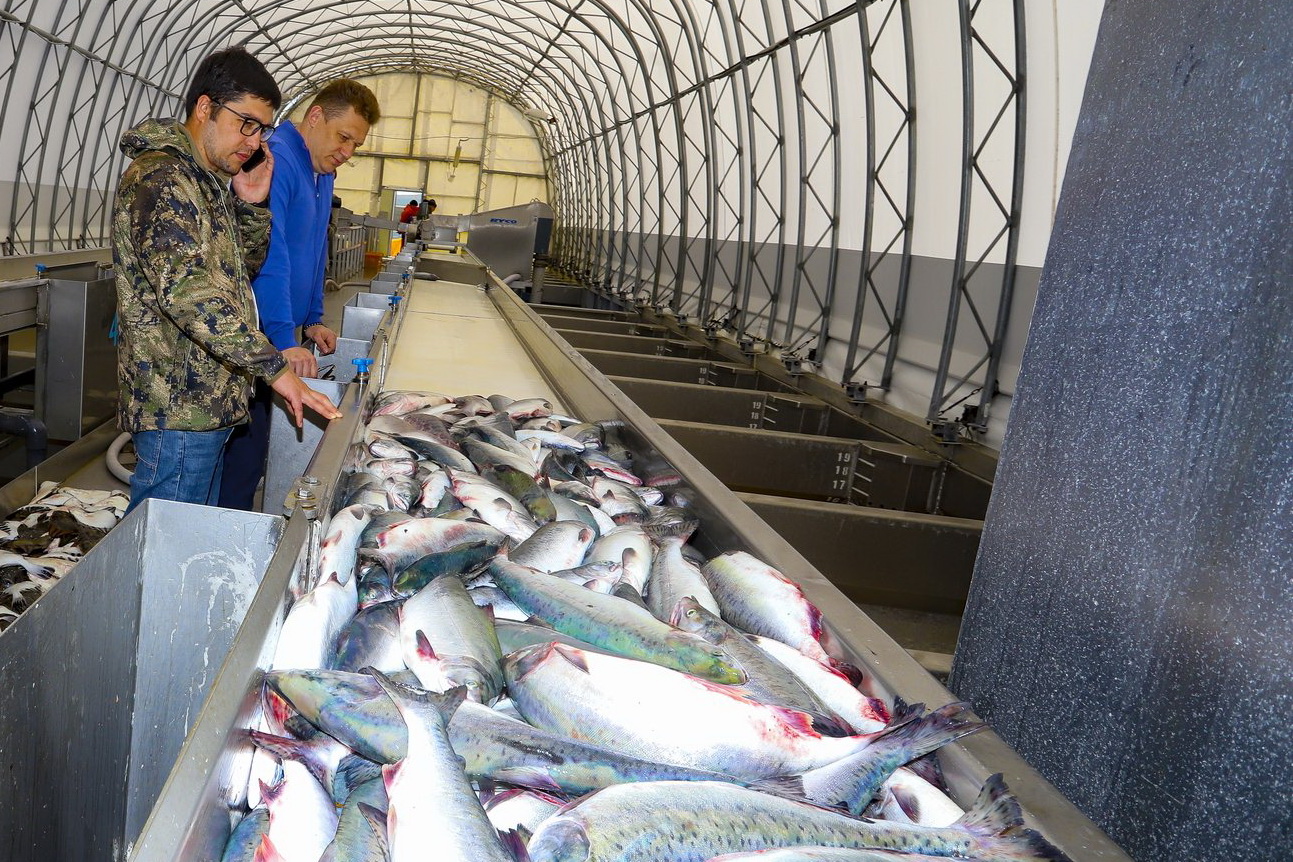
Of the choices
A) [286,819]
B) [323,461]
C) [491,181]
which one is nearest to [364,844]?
[286,819]

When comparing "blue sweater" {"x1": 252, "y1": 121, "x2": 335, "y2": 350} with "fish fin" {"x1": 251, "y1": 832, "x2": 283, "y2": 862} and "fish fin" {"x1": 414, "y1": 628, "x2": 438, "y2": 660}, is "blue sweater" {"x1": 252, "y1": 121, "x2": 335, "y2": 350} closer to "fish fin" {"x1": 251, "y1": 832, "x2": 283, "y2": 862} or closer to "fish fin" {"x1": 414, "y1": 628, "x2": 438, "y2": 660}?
"fish fin" {"x1": 414, "y1": 628, "x2": 438, "y2": 660}

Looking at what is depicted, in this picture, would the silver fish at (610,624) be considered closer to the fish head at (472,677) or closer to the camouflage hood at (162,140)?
the fish head at (472,677)

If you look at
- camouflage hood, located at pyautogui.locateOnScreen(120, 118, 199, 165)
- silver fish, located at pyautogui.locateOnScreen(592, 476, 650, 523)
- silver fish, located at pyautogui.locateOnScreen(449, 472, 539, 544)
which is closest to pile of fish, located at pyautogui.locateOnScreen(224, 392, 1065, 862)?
silver fish, located at pyautogui.locateOnScreen(449, 472, 539, 544)

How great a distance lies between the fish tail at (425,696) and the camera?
137 cm

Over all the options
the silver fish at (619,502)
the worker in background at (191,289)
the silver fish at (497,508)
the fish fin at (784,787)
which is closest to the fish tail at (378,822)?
the fish fin at (784,787)

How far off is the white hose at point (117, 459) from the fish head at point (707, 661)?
6132mm

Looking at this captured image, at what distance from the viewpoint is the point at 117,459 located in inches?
281

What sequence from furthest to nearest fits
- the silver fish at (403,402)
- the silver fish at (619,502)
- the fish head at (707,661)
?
1. the silver fish at (403,402)
2. the silver fish at (619,502)
3. the fish head at (707,661)

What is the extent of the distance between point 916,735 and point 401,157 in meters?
36.0

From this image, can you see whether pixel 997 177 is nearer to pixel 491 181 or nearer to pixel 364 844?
pixel 364 844

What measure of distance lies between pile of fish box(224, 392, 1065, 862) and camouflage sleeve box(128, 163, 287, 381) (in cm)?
100

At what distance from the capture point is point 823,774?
4.97ft

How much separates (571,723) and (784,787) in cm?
35

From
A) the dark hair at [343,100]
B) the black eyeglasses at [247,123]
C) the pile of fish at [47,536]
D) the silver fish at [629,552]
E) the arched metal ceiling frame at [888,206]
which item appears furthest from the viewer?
the arched metal ceiling frame at [888,206]
